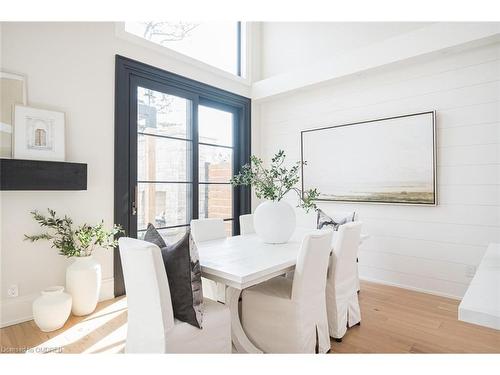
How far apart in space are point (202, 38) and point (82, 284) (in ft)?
11.0

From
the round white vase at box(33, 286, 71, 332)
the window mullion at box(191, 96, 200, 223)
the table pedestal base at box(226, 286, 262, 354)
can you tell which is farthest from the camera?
the window mullion at box(191, 96, 200, 223)

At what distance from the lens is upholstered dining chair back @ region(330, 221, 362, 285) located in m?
2.17

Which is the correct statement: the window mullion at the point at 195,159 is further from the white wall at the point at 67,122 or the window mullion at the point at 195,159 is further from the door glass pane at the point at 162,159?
the white wall at the point at 67,122

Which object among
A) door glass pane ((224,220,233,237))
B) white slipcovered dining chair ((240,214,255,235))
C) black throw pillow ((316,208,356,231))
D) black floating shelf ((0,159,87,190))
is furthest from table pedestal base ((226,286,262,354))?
door glass pane ((224,220,233,237))

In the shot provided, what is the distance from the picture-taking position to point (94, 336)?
→ 2.23 meters

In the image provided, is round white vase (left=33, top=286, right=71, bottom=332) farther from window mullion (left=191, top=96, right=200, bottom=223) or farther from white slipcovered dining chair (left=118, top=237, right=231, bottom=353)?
window mullion (left=191, top=96, right=200, bottom=223)

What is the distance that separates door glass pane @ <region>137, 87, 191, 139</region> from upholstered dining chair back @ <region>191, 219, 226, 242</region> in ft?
4.60

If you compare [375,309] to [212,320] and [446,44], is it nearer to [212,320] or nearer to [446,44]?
[212,320]

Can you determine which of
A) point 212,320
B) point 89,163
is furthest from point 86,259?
point 212,320

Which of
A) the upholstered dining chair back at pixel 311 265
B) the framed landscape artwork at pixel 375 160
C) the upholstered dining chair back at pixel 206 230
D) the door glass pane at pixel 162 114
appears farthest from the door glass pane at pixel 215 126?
the upholstered dining chair back at pixel 311 265

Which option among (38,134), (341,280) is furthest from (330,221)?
(38,134)
